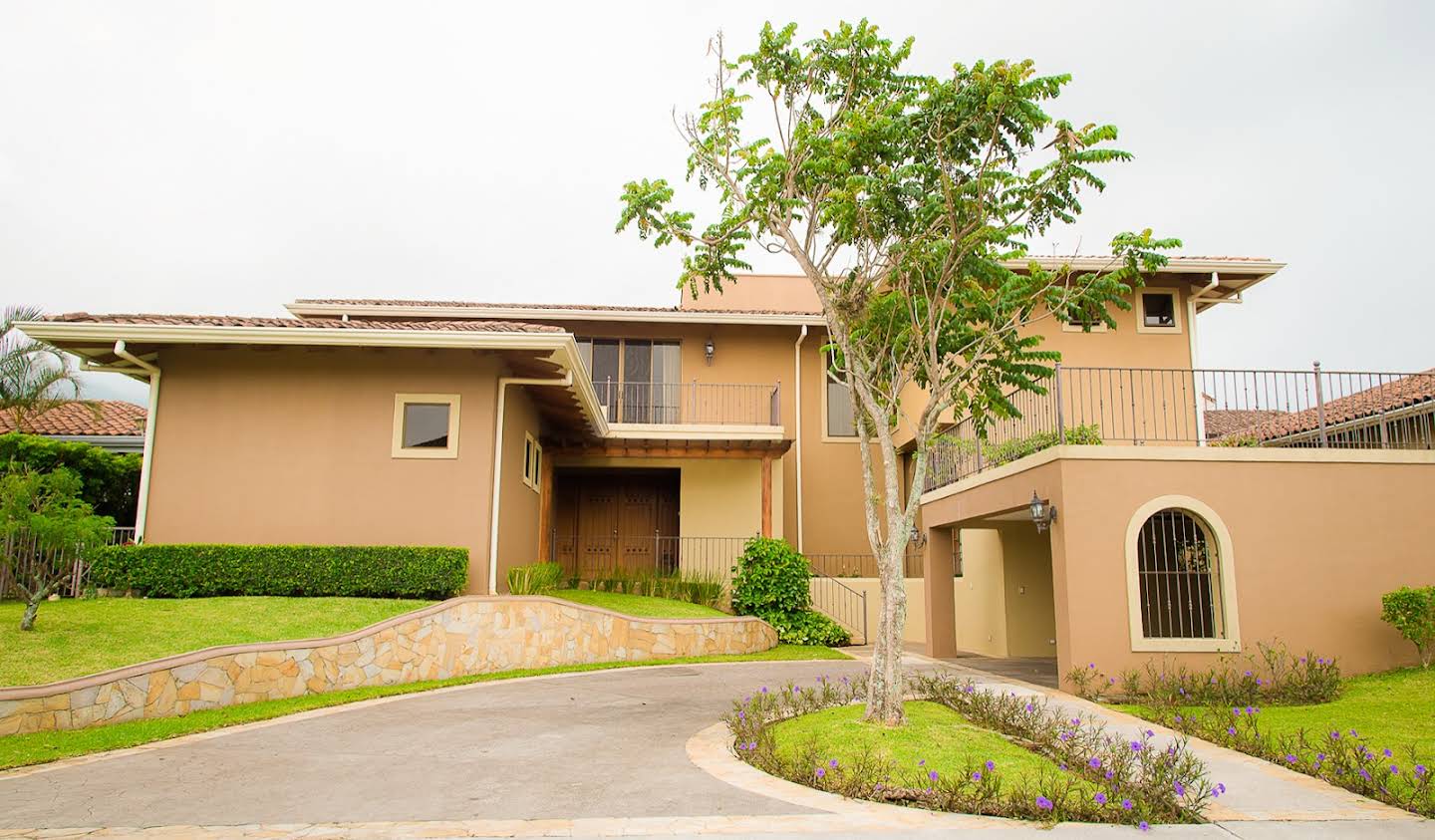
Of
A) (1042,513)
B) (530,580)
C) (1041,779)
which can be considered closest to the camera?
(1041,779)

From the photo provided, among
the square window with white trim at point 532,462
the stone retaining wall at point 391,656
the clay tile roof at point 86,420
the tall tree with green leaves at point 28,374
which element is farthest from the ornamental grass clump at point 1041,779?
→ the clay tile roof at point 86,420

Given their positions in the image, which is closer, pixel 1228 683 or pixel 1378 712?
pixel 1378 712

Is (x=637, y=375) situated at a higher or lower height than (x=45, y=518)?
higher

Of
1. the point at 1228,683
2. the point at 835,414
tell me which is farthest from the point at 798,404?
the point at 1228,683

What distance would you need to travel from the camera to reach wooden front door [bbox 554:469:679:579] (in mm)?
20719

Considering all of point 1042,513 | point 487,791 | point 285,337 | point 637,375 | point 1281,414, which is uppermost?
point 637,375

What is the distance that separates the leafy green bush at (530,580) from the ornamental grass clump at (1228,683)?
7503 mm

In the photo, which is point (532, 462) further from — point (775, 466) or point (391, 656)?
point (391, 656)

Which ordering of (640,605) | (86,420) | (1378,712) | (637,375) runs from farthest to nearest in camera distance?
(637,375)
(86,420)
(640,605)
(1378,712)

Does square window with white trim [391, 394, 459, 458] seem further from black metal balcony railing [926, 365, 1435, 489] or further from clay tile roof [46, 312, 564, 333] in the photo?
black metal balcony railing [926, 365, 1435, 489]

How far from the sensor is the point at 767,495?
19234mm

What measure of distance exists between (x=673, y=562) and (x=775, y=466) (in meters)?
3.12

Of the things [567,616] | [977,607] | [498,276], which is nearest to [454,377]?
[567,616]

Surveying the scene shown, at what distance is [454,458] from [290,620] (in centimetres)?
330
